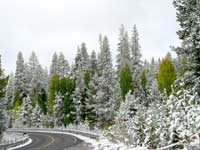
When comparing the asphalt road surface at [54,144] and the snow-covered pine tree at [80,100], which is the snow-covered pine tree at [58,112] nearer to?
the snow-covered pine tree at [80,100]

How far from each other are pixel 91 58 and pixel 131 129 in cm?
7635

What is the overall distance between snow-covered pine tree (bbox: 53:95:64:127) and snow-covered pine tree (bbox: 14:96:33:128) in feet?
25.5

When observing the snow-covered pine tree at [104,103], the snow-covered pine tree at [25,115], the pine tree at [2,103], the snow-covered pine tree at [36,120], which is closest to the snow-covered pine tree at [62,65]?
the snow-covered pine tree at [25,115]

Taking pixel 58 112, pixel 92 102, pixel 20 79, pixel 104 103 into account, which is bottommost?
pixel 104 103

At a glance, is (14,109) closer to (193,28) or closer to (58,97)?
(58,97)

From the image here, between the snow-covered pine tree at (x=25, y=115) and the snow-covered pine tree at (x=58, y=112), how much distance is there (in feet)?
25.5

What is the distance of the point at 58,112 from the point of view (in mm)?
76750

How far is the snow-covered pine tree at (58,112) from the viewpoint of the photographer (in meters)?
76.3

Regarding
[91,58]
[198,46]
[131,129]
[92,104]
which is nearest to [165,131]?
[198,46]

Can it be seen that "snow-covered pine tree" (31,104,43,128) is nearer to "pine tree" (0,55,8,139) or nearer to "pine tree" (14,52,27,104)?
"pine tree" (14,52,27,104)

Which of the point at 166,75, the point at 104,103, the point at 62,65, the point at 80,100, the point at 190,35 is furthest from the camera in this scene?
the point at 62,65

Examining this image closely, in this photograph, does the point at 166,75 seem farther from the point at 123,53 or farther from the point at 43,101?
the point at 43,101

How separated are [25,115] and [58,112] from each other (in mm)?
10697

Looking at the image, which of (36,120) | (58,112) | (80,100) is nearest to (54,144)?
(80,100)
